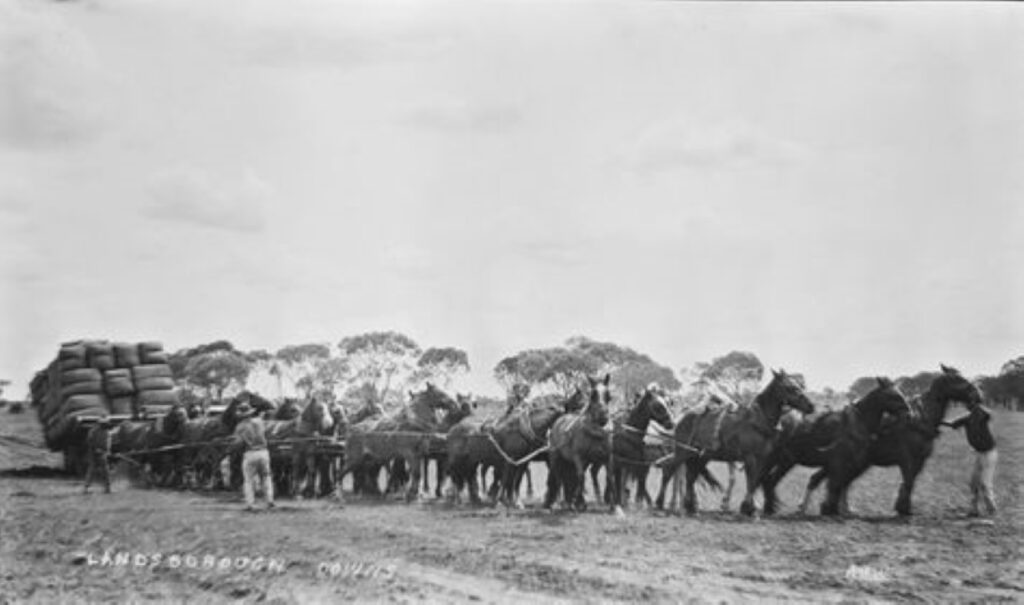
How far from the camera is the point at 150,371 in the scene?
23562 millimetres

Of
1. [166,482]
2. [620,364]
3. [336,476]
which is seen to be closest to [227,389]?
[620,364]

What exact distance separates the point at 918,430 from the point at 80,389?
1643 cm

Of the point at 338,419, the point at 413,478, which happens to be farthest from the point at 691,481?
the point at 338,419

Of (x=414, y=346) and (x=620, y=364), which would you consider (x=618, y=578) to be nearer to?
→ (x=414, y=346)

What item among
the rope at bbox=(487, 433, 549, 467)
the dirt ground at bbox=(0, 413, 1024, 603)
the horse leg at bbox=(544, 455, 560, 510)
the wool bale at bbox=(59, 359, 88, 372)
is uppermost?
the wool bale at bbox=(59, 359, 88, 372)

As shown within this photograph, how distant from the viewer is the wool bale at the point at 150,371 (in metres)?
23.3

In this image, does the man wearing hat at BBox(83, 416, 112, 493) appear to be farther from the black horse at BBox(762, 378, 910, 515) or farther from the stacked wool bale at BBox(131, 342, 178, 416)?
the black horse at BBox(762, 378, 910, 515)

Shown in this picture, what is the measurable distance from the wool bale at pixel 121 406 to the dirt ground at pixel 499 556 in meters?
6.00

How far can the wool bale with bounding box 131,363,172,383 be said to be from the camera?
2334cm

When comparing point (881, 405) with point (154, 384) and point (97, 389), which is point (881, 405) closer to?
point (154, 384)

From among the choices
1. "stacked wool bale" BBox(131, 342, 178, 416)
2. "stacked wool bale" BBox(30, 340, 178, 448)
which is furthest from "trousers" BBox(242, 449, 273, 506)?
"stacked wool bale" BBox(131, 342, 178, 416)

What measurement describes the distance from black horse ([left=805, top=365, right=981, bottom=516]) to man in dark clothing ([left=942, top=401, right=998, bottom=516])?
0.28m

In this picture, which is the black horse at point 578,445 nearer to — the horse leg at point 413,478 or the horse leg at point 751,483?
the horse leg at point 751,483

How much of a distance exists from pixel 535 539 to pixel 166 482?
1257 centimetres
